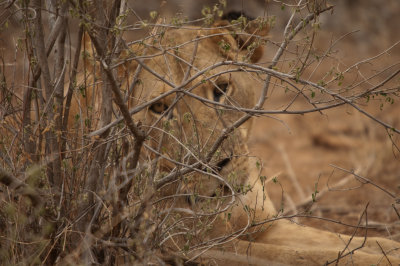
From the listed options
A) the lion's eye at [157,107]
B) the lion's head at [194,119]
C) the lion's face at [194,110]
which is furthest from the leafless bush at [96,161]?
the lion's eye at [157,107]

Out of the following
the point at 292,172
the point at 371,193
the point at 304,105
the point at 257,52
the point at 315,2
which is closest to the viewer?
the point at 315,2

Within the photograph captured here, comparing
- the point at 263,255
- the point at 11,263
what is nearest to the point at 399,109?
the point at 263,255

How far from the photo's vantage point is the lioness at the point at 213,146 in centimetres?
248

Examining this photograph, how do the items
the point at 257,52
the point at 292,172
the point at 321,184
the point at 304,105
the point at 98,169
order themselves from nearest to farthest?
the point at 98,169
the point at 257,52
the point at 321,184
the point at 292,172
the point at 304,105

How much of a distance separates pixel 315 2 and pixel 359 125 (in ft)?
17.9

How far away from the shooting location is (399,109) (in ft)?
24.7

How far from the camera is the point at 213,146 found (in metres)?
2.40

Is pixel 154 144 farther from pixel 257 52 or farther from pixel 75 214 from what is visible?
pixel 257 52

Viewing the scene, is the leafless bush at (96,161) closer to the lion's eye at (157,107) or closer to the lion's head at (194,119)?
the lion's head at (194,119)

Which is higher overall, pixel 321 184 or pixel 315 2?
pixel 315 2

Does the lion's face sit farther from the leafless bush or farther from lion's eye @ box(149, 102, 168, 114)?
the leafless bush

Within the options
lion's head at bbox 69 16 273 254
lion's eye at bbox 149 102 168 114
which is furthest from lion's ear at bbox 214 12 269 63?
lion's eye at bbox 149 102 168 114

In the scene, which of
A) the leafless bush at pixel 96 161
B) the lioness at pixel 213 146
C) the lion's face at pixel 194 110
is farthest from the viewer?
the lion's face at pixel 194 110

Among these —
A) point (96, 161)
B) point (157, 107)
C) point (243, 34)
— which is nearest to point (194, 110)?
point (157, 107)
